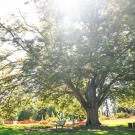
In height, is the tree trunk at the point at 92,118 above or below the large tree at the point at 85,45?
below

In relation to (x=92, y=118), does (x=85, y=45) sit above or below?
above

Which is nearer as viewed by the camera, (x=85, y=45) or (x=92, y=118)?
(x=85, y=45)

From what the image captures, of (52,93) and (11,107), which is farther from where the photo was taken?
(52,93)

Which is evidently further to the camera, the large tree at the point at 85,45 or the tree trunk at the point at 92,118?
the tree trunk at the point at 92,118

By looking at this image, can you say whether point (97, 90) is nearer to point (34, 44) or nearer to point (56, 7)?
point (34, 44)

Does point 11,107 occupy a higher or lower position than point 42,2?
lower

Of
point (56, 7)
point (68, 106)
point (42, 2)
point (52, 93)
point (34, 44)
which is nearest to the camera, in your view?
point (56, 7)

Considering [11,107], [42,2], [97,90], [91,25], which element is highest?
[42,2]

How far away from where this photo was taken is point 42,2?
864 inches

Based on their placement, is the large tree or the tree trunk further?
the tree trunk

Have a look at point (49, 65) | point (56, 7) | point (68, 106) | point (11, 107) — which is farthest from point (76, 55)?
point (68, 106)

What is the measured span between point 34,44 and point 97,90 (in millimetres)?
11397

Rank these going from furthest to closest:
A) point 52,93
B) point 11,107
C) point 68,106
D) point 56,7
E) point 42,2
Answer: point 68,106
point 52,93
point 11,107
point 42,2
point 56,7

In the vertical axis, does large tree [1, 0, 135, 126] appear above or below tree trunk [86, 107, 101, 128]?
above
